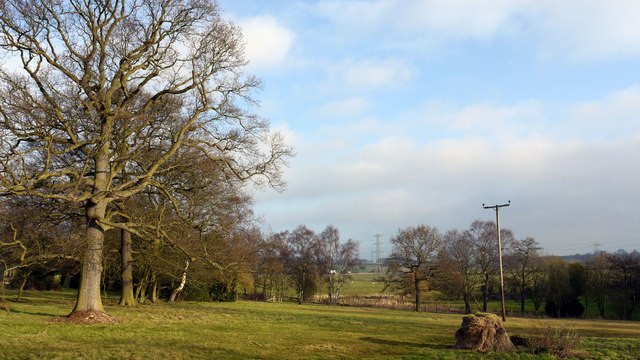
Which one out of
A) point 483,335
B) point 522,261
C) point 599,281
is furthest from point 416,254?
point 483,335

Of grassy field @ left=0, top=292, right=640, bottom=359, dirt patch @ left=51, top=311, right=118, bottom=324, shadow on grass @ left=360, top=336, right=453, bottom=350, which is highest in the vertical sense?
dirt patch @ left=51, top=311, right=118, bottom=324

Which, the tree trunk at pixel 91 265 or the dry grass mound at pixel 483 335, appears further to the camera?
the tree trunk at pixel 91 265

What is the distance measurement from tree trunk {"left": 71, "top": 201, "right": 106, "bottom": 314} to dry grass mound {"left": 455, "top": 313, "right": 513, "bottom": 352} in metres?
13.3

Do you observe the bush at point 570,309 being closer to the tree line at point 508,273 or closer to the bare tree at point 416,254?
the tree line at point 508,273

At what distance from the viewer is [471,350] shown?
15.6m

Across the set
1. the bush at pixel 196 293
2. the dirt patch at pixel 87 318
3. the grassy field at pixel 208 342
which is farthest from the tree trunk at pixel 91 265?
the bush at pixel 196 293

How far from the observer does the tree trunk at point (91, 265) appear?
18.7m

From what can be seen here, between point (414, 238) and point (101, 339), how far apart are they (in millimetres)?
46119

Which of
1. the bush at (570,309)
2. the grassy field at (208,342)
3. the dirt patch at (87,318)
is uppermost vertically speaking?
the dirt patch at (87,318)

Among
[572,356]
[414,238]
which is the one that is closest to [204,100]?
[572,356]

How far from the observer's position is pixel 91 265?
750 inches

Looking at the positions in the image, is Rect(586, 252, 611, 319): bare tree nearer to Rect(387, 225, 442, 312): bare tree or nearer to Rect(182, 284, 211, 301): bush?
Rect(387, 225, 442, 312): bare tree

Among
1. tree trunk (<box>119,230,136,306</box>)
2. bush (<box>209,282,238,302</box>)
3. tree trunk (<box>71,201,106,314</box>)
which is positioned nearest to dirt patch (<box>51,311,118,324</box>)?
tree trunk (<box>71,201,106,314</box>)

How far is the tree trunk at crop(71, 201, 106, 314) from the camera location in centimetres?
1872
